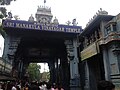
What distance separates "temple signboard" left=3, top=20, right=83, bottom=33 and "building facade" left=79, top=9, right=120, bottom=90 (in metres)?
2.04

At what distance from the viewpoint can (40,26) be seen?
799 inches

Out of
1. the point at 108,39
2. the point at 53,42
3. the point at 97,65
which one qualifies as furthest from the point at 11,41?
the point at 108,39

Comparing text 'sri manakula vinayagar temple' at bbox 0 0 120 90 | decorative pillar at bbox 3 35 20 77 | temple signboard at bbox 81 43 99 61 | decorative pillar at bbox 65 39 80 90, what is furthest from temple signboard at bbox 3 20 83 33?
temple signboard at bbox 81 43 99 61

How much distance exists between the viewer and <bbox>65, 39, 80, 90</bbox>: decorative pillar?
20.5 m

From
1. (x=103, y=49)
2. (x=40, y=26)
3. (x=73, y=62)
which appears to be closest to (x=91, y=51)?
(x=103, y=49)

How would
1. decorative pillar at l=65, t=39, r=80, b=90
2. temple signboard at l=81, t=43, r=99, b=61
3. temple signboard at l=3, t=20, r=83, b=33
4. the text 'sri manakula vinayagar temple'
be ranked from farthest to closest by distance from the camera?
decorative pillar at l=65, t=39, r=80, b=90 < temple signboard at l=3, t=20, r=83, b=33 < temple signboard at l=81, t=43, r=99, b=61 < the text 'sri manakula vinayagar temple'

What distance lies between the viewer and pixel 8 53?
66.1 feet

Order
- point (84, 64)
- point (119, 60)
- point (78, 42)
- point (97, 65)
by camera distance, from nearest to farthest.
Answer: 1. point (119, 60)
2. point (97, 65)
3. point (84, 64)
4. point (78, 42)

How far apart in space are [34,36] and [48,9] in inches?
422

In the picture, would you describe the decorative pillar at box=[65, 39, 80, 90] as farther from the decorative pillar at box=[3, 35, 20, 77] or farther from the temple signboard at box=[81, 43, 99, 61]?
the decorative pillar at box=[3, 35, 20, 77]

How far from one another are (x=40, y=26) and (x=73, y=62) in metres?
6.12

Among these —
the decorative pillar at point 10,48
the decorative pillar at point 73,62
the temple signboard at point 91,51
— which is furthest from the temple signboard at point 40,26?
the temple signboard at point 91,51

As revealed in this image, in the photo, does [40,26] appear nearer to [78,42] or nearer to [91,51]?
[78,42]

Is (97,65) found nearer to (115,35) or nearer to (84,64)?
(84,64)
